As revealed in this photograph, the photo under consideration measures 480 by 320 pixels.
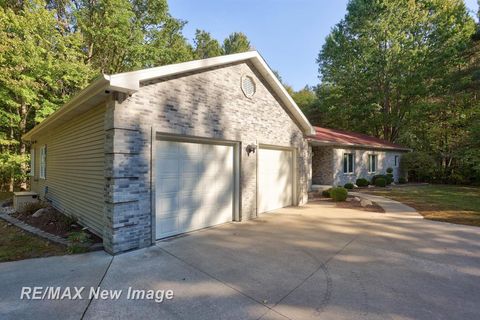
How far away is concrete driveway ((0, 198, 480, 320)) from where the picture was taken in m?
2.95

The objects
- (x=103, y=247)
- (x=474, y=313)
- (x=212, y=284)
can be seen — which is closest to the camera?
(x=474, y=313)

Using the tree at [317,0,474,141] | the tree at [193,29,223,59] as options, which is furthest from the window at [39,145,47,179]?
the tree at [317,0,474,141]

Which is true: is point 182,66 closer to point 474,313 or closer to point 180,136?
point 180,136

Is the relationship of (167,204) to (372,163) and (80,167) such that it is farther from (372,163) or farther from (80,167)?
(372,163)

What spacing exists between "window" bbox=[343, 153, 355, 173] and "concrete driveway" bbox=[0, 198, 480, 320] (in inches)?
418

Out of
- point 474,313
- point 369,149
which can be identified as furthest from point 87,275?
point 369,149

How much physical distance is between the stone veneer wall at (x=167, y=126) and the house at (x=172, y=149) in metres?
0.02

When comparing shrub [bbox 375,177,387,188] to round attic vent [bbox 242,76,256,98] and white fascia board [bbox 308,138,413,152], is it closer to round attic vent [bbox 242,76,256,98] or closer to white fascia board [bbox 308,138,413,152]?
white fascia board [bbox 308,138,413,152]

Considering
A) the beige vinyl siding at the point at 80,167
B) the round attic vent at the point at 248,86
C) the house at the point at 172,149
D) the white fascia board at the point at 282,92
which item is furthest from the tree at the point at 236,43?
the beige vinyl siding at the point at 80,167

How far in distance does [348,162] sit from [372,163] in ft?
10.3

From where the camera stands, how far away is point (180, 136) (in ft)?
18.8

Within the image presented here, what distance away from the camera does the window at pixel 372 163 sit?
60.6ft

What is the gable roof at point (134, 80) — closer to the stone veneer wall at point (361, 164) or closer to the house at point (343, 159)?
the house at point (343, 159)

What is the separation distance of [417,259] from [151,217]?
5273mm
